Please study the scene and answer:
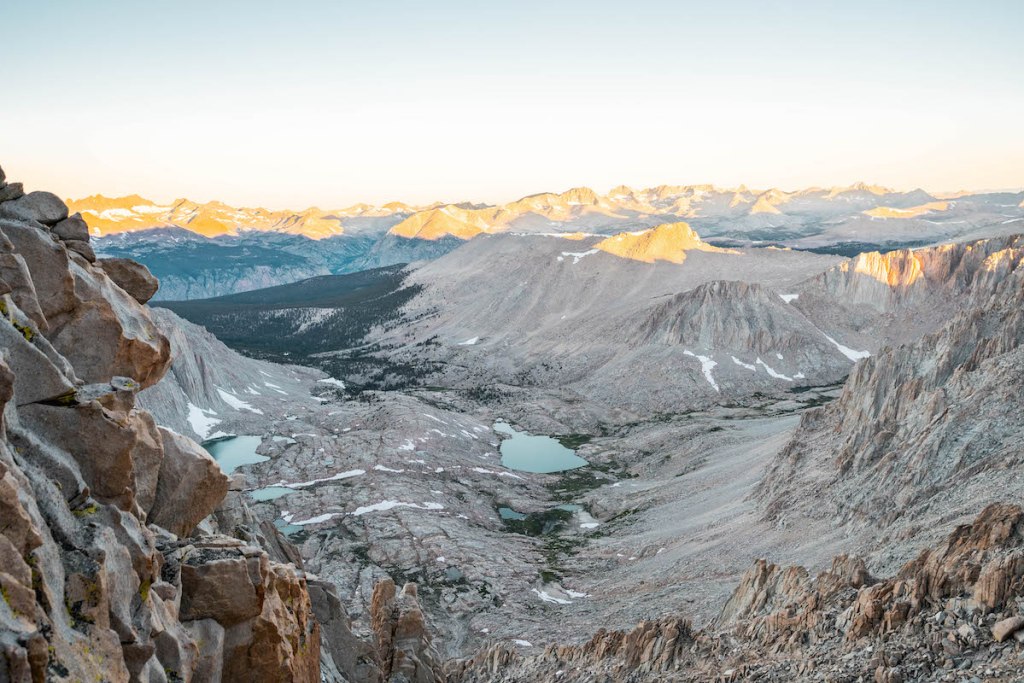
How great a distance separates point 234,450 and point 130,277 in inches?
2825

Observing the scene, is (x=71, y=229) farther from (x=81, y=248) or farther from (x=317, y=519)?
(x=317, y=519)

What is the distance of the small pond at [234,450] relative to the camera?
8194cm

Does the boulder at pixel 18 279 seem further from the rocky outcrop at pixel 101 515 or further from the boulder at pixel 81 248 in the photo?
the boulder at pixel 81 248

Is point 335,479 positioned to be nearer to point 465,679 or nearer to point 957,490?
point 465,679

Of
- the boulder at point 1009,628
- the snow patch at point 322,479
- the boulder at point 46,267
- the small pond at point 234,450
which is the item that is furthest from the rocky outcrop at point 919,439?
the small pond at point 234,450

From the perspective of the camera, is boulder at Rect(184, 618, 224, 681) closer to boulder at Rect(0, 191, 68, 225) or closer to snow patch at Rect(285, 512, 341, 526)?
boulder at Rect(0, 191, 68, 225)

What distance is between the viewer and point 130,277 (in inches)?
802

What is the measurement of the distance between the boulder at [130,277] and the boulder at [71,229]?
1160mm

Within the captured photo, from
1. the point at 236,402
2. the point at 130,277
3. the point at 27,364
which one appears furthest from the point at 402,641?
the point at 236,402

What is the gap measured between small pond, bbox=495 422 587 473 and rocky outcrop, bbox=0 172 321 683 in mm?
71101

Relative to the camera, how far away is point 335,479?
74.8 m

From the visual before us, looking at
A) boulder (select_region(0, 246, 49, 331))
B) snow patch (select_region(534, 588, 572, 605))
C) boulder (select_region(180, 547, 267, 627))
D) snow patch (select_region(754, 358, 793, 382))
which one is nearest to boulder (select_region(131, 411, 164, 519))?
boulder (select_region(180, 547, 267, 627))

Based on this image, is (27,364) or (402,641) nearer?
(27,364)

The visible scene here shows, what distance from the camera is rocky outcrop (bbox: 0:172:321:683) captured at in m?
11.7
